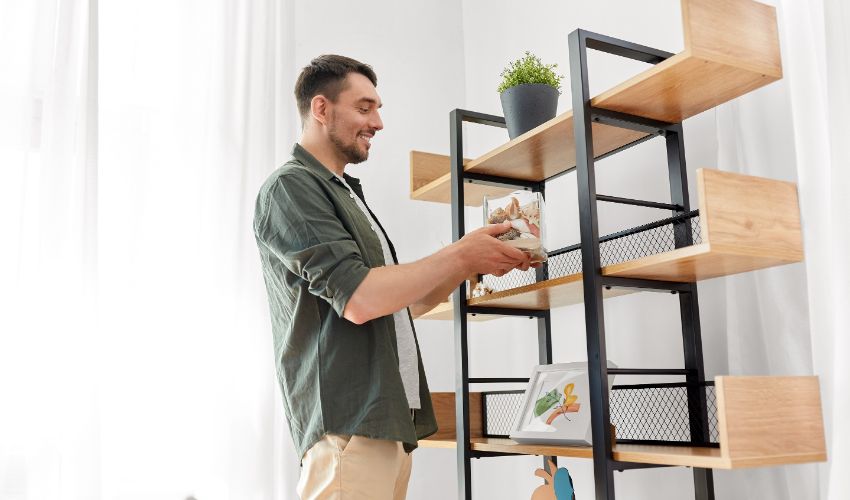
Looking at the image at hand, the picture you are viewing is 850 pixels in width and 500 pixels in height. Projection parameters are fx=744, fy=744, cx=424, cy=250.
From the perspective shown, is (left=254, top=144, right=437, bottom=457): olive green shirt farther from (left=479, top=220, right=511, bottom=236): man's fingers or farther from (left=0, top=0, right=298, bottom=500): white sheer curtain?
(left=0, top=0, right=298, bottom=500): white sheer curtain

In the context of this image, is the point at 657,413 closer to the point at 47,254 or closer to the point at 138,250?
the point at 138,250

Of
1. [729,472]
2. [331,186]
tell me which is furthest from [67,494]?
[729,472]

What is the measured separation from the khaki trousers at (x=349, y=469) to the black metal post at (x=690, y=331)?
0.61m

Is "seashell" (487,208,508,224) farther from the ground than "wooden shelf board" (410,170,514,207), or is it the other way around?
"wooden shelf board" (410,170,514,207)

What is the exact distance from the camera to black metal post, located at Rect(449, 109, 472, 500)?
1812 millimetres

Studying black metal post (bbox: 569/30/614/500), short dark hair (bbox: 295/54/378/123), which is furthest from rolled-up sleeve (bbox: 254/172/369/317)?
black metal post (bbox: 569/30/614/500)

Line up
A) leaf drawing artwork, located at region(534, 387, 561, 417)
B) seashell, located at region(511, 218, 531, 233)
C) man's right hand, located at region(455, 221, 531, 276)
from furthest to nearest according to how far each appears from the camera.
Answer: leaf drawing artwork, located at region(534, 387, 561, 417), seashell, located at region(511, 218, 531, 233), man's right hand, located at region(455, 221, 531, 276)

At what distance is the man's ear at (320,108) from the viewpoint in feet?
5.36

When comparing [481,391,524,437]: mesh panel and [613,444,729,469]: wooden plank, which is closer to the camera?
[613,444,729,469]: wooden plank

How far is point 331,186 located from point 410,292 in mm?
313

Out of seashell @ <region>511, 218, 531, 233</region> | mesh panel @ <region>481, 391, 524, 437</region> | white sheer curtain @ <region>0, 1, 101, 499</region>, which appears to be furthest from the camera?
mesh panel @ <region>481, 391, 524, 437</region>

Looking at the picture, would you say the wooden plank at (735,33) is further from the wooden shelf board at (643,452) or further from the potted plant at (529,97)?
the wooden shelf board at (643,452)

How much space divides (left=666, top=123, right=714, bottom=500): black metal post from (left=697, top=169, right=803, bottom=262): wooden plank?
198 mm

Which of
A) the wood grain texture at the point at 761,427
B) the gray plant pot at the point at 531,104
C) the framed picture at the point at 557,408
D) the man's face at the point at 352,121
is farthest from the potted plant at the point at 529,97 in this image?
the wood grain texture at the point at 761,427
